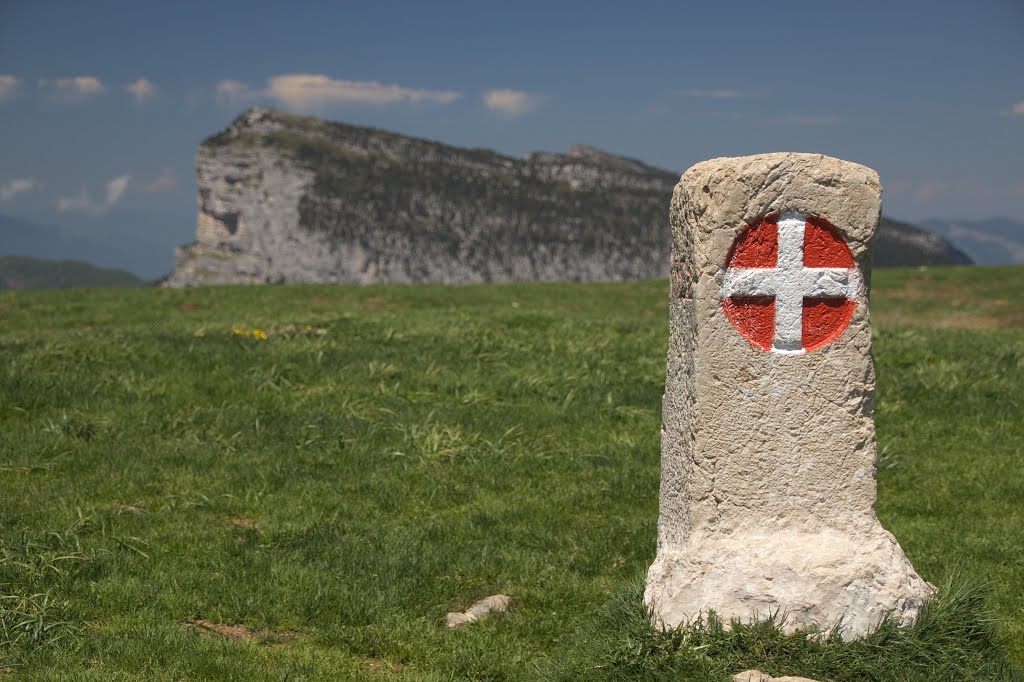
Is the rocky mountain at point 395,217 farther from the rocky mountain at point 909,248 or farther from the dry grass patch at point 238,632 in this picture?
the dry grass patch at point 238,632

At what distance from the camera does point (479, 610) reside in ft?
20.9

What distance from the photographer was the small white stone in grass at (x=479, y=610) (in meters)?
6.26

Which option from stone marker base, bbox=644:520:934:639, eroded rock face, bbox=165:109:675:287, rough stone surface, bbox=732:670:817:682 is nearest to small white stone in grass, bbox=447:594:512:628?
stone marker base, bbox=644:520:934:639

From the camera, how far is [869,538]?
5371 millimetres

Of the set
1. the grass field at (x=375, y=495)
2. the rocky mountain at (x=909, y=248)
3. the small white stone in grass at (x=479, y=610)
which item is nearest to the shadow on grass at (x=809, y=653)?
the grass field at (x=375, y=495)

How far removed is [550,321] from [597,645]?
12.8 meters

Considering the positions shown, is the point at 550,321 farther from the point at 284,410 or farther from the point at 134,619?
the point at 134,619

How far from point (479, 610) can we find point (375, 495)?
7.93 ft

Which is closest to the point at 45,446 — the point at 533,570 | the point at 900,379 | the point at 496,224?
the point at 533,570

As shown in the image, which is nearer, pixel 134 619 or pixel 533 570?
pixel 134 619

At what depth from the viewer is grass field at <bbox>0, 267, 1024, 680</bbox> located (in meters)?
5.75

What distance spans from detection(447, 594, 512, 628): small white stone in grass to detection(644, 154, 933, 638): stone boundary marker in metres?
1.44

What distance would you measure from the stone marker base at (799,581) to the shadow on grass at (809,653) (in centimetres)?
9

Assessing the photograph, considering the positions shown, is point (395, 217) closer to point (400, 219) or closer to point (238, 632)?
point (400, 219)
